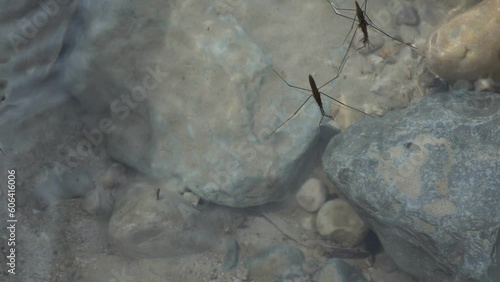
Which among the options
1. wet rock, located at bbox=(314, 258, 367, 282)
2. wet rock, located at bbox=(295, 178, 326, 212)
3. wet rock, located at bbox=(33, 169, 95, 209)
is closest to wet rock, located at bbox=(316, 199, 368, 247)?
wet rock, located at bbox=(295, 178, 326, 212)

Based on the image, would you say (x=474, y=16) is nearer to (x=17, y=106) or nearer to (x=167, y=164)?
(x=167, y=164)

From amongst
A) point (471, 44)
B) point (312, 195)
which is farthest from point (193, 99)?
point (471, 44)

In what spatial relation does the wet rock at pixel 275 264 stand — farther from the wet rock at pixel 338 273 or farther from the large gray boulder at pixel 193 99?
the large gray boulder at pixel 193 99

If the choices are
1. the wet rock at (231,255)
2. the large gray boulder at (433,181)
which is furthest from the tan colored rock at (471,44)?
the wet rock at (231,255)

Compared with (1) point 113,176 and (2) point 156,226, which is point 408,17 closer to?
(2) point 156,226

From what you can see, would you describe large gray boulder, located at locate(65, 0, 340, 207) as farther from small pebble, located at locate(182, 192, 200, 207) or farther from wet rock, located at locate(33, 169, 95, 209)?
wet rock, located at locate(33, 169, 95, 209)
